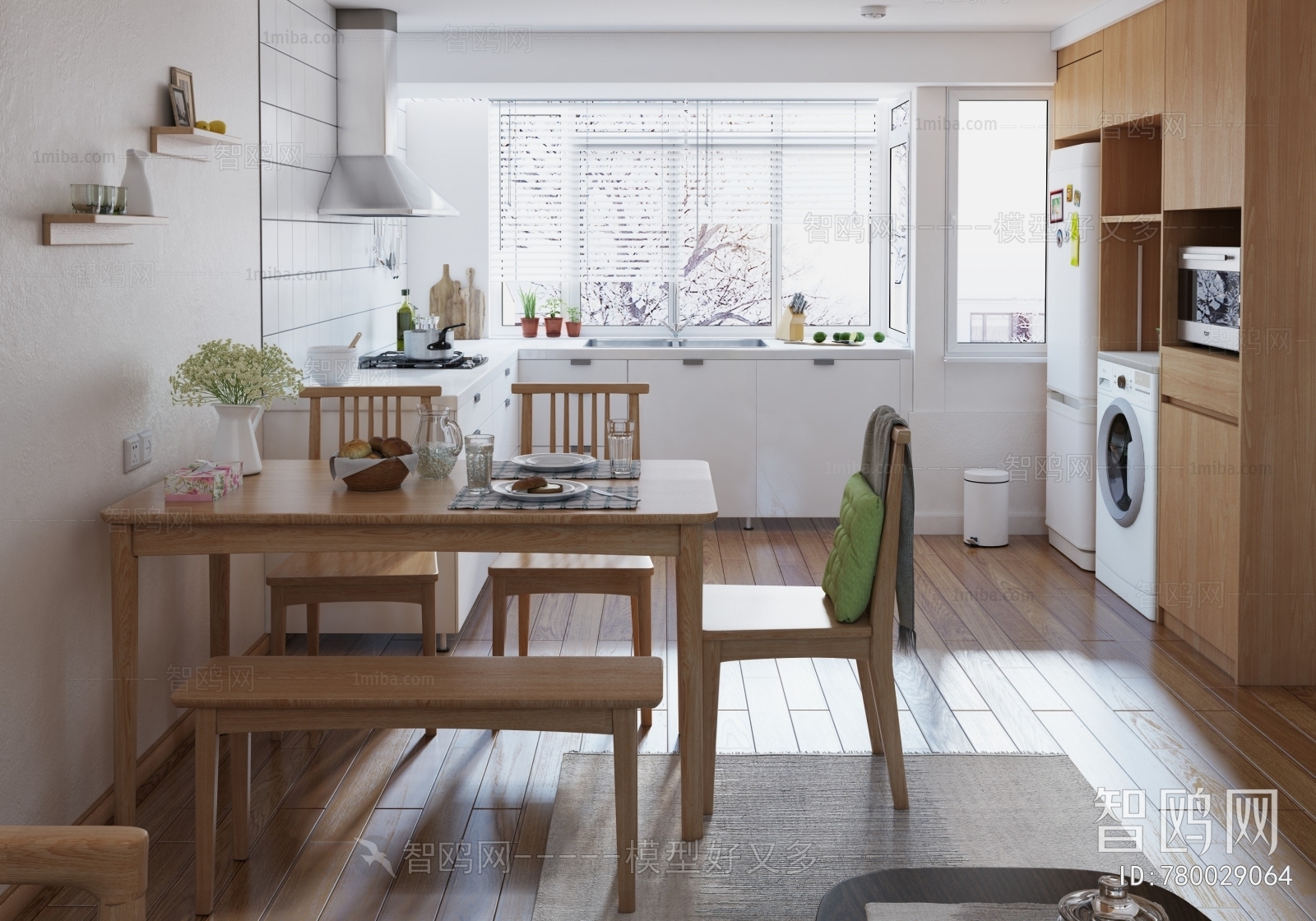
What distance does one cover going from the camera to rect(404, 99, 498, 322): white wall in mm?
6293

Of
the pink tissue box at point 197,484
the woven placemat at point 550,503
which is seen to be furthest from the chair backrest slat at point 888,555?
the pink tissue box at point 197,484

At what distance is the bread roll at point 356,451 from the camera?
2.89 meters

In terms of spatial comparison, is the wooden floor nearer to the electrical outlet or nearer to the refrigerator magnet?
the electrical outlet

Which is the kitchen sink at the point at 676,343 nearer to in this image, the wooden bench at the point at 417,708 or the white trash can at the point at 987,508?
the white trash can at the point at 987,508

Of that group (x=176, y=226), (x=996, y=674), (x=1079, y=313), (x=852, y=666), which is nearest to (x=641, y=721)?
(x=852, y=666)

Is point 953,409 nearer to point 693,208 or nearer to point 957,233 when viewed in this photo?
point 957,233

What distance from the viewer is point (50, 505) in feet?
8.61

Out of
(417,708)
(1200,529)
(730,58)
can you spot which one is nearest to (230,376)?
(417,708)

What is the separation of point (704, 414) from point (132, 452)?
3.33 m

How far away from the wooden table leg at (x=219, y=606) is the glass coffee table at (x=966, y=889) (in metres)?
2.07

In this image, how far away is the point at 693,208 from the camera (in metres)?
6.47

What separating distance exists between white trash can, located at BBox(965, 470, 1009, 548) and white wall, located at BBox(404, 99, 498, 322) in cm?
268

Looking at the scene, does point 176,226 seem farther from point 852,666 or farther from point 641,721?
point 852,666

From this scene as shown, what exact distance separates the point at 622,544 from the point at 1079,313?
314 centimetres
